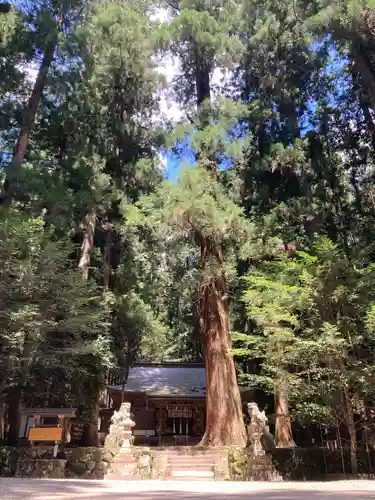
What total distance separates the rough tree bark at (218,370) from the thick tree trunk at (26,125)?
18.1 feet

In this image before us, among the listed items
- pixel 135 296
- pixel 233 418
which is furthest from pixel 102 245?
pixel 233 418

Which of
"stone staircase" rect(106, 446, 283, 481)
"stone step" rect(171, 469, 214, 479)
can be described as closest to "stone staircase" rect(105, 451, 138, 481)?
"stone staircase" rect(106, 446, 283, 481)

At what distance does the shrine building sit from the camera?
1625 cm

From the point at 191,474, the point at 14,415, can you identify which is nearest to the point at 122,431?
the point at 191,474

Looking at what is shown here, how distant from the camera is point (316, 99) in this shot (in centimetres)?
1552

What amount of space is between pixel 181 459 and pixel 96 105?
11041 millimetres

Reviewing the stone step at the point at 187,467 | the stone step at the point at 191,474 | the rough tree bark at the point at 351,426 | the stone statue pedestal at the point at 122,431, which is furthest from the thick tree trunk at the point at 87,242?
the rough tree bark at the point at 351,426

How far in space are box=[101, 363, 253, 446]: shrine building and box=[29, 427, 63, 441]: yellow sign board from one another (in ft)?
21.2

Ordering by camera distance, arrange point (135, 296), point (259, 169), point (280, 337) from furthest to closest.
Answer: point (135, 296) → point (259, 169) → point (280, 337)

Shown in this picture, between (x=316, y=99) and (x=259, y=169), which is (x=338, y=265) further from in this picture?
(x=316, y=99)

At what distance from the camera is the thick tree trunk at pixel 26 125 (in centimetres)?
1145

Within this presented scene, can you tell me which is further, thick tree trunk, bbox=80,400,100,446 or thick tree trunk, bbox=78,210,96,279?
thick tree trunk, bbox=78,210,96,279

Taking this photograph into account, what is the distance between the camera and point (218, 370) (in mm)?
12328

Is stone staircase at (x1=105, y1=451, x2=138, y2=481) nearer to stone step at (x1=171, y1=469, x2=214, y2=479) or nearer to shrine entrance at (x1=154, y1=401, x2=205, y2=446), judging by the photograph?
stone step at (x1=171, y1=469, x2=214, y2=479)
